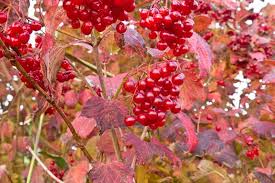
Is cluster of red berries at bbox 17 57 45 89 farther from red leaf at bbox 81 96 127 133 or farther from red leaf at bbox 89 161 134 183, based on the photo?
red leaf at bbox 89 161 134 183

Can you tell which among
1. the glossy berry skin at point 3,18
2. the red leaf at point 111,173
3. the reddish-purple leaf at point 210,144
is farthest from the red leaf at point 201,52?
the reddish-purple leaf at point 210,144

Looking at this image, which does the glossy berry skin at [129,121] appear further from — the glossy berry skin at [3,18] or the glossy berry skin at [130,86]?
the glossy berry skin at [3,18]

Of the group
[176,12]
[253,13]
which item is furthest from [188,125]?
[253,13]

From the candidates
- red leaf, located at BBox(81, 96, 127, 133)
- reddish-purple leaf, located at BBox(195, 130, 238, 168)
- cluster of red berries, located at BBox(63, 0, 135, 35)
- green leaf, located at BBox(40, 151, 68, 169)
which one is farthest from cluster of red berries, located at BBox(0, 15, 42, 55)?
green leaf, located at BBox(40, 151, 68, 169)

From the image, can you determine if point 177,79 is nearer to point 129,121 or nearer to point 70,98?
point 129,121

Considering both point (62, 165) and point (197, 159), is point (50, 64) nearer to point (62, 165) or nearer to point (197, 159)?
point (62, 165)

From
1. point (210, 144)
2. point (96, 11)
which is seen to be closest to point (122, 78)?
point (96, 11)
